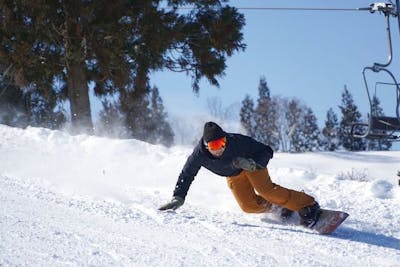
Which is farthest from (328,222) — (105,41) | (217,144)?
(105,41)

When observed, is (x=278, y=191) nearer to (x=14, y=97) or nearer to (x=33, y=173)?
(x=33, y=173)

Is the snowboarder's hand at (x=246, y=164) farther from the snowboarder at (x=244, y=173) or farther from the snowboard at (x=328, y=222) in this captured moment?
the snowboard at (x=328, y=222)

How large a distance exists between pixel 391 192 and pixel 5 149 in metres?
6.04

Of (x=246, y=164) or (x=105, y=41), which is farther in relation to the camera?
(x=105, y=41)

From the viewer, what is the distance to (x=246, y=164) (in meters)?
5.51

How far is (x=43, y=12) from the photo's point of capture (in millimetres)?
12750

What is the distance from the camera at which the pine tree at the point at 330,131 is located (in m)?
46.6

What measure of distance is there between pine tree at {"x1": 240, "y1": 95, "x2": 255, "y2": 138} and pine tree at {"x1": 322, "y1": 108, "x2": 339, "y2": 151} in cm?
618

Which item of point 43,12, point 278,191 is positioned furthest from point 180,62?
point 278,191

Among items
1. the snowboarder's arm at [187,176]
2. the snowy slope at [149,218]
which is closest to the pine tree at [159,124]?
the snowy slope at [149,218]

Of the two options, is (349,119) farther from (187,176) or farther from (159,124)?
(187,176)

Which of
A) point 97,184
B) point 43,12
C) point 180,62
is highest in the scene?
point 43,12

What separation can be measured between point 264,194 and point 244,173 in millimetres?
369

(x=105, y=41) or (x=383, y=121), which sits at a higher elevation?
(x=105, y=41)
